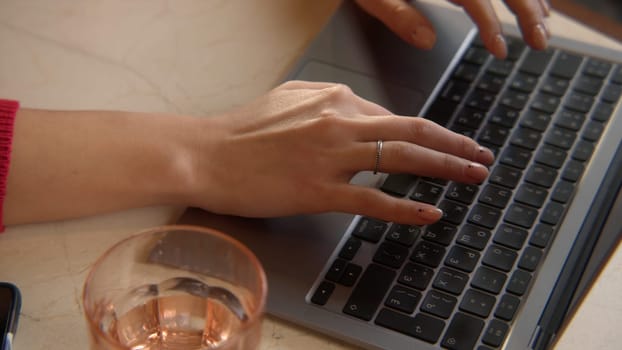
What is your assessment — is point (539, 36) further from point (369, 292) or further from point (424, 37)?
point (369, 292)

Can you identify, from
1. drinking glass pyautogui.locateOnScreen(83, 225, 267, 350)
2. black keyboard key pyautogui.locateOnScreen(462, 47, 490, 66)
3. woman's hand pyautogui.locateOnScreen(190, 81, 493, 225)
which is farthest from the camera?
black keyboard key pyautogui.locateOnScreen(462, 47, 490, 66)

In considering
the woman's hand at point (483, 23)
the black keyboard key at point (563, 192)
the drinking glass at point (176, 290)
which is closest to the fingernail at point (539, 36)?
the woman's hand at point (483, 23)

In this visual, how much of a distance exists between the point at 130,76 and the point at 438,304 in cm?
46

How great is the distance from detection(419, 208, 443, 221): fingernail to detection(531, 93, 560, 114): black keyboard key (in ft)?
0.82

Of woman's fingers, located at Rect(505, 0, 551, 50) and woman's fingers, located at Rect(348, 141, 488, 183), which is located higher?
woman's fingers, located at Rect(505, 0, 551, 50)

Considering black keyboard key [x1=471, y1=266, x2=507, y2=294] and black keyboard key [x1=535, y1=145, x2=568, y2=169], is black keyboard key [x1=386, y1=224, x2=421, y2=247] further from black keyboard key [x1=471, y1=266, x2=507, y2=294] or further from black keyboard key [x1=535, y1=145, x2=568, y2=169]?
black keyboard key [x1=535, y1=145, x2=568, y2=169]

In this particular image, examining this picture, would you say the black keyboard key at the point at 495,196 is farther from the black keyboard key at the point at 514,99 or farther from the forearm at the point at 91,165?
the forearm at the point at 91,165

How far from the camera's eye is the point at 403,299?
29.3 inches

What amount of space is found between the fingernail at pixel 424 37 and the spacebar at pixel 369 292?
0.34m

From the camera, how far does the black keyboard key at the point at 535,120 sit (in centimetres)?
95

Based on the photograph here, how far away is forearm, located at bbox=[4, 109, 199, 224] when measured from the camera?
0.81 metres

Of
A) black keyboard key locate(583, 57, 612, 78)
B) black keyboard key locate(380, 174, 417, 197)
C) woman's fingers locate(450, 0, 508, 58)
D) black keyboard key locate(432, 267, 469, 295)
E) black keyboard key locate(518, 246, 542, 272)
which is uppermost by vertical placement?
woman's fingers locate(450, 0, 508, 58)

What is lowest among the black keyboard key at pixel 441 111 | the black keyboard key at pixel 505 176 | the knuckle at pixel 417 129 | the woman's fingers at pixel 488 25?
the black keyboard key at pixel 505 176

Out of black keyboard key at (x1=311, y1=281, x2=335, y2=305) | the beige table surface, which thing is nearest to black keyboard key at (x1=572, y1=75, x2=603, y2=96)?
the beige table surface
